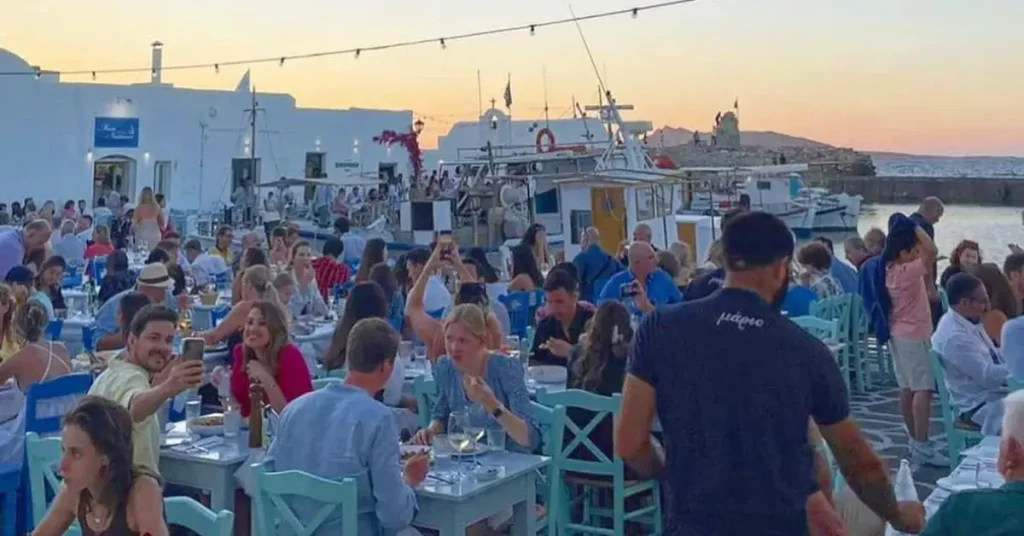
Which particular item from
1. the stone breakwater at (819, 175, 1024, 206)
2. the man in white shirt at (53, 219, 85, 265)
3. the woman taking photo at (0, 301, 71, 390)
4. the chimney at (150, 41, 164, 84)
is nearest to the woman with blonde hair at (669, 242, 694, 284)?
the woman taking photo at (0, 301, 71, 390)

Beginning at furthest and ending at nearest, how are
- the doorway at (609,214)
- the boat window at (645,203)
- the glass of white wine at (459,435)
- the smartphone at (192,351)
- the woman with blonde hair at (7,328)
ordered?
1. the boat window at (645,203)
2. the doorway at (609,214)
3. the woman with blonde hair at (7,328)
4. the glass of white wine at (459,435)
5. the smartphone at (192,351)

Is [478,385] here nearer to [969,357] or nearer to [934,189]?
[969,357]

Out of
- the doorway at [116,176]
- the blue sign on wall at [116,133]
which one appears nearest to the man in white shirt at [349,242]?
the blue sign on wall at [116,133]

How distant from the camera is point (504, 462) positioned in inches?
165

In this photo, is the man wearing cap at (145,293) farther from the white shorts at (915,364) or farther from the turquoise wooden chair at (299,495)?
the white shorts at (915,364)

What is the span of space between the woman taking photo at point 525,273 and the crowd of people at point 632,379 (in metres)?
0.59

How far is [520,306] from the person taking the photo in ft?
28.7

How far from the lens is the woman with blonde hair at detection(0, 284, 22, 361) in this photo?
5156 millimetres

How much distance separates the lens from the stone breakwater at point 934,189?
81875 millimetres

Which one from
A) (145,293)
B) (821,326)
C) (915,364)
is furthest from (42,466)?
(915,364)

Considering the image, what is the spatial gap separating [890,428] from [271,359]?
16.8ft

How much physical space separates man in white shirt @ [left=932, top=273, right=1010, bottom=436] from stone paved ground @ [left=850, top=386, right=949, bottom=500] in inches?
25.7

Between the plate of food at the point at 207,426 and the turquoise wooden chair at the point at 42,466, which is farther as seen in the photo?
the plate of food at the point at 207,426

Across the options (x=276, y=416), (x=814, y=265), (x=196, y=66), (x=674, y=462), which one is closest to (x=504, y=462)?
(x=276, y=416)
